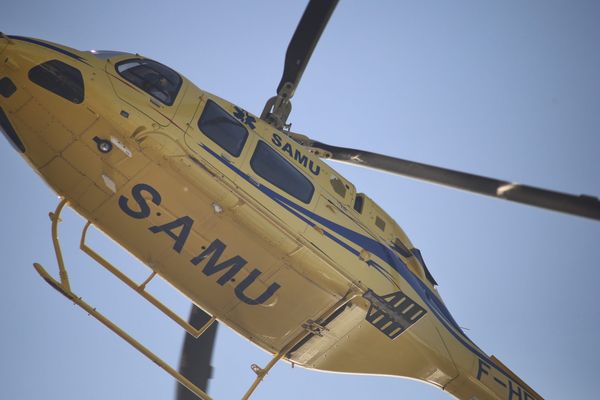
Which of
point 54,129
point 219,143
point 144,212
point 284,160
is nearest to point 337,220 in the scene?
point 284,160

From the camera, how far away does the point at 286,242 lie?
828 centimetres

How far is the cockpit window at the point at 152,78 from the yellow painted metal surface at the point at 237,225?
0.12m

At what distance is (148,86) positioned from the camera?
8.09 m

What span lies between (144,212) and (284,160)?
2.02 m

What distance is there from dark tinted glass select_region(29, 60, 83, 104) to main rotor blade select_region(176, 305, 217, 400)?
351cm

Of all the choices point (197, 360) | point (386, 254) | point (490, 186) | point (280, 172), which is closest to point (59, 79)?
point (280, 172)

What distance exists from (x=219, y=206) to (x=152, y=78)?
5.92 ft

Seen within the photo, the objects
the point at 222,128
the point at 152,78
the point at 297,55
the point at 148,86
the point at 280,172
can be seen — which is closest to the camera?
the point at 148,86

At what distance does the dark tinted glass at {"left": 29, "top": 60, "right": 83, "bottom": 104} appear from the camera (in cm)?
738

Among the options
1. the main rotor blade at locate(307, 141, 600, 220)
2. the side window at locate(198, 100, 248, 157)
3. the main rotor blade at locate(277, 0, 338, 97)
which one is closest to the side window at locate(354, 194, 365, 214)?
the main rotor blade at locate(307, 141, 600, 220)

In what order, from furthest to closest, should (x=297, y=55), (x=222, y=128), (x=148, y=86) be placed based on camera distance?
(x=297, y=55) → (x=222, y=128) → (x=148, y=86)

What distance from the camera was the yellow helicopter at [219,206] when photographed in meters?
7.58

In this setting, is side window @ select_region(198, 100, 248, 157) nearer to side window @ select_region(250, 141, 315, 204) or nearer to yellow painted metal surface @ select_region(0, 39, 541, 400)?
yellow painted metal surface @ select_region(0, 39, 541, 400)

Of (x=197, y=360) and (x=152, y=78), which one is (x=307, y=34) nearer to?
(x=152, y=78)
